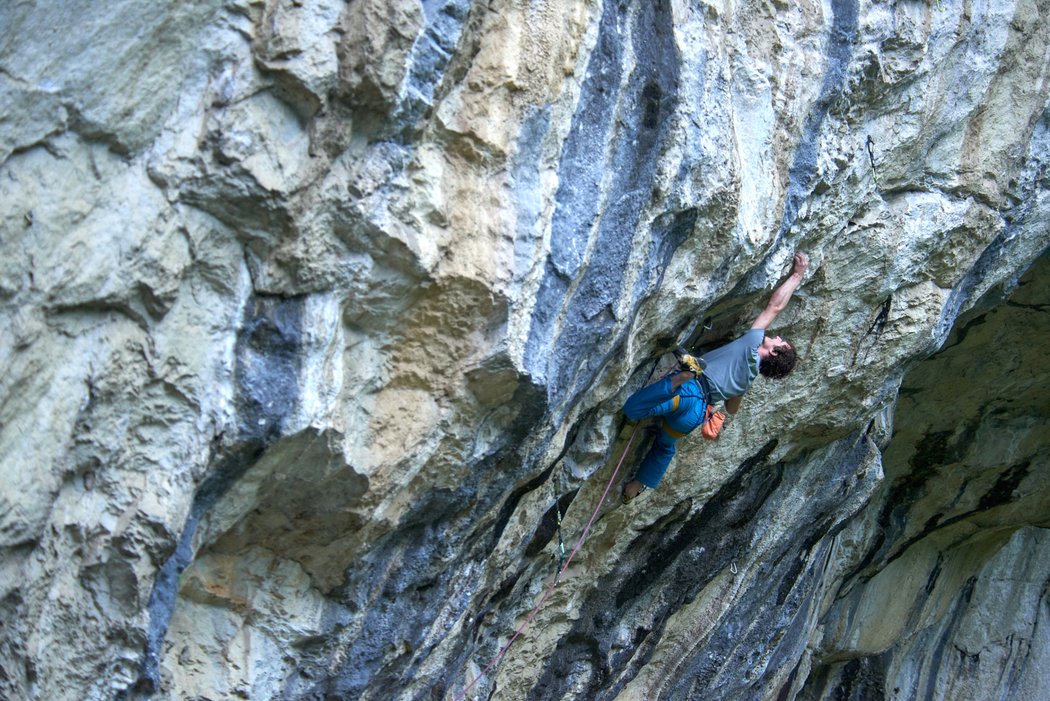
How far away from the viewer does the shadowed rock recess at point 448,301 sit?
3.12m

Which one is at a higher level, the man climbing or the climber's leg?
the man climbing

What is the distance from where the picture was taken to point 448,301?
383 cm


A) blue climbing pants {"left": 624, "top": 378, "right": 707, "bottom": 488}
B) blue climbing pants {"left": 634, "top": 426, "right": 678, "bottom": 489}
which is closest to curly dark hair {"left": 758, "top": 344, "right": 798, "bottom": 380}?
blue climbing pants {"left": 624, "top": 378, "right": 707, "bottom": 488}

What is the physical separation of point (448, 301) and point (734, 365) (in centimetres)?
202

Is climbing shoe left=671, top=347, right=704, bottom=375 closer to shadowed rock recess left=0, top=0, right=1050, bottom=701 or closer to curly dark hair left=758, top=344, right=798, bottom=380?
shadowed rock recess left=0, top=0, right=1050, bottom=701

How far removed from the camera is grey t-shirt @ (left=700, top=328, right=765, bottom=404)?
5320 millimetres

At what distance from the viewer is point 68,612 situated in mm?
3258

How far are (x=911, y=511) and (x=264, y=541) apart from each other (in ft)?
20.6

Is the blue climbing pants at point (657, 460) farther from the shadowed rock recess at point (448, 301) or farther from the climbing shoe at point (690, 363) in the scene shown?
the climbing shoe at point (690, 363)

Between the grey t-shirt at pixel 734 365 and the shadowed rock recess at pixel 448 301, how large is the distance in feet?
0.62

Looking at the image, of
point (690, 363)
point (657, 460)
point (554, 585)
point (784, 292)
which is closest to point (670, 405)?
point (690, 363)

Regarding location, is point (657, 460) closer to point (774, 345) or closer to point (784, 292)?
point (774, 345)

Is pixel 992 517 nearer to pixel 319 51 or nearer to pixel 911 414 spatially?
pixel 911 414

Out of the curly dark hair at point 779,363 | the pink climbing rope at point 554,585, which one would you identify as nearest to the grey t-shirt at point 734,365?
the curly dark hair at point 779,363
